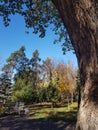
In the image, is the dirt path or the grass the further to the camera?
the grass

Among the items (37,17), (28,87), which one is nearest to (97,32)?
(37,17)

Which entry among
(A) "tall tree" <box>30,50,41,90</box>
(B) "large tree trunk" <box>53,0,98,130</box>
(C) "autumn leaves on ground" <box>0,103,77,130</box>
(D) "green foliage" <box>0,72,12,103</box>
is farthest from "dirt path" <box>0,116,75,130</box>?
(A) "tall tree" <box>30,50,41,90</box>

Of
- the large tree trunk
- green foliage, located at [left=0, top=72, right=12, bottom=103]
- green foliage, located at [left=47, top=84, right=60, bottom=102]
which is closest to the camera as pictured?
the large tree trunk

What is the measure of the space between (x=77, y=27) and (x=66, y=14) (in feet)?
0.88

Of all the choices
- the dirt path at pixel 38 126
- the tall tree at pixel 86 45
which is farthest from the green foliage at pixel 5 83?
the tall tree at pixel 86 45

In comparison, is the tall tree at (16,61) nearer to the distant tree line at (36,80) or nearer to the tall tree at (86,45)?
the distant tree line at (36,80)

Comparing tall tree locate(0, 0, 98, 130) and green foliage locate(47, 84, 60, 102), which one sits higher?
green foliage locate(47, 84, 60, 102)

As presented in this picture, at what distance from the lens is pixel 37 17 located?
11.6 m

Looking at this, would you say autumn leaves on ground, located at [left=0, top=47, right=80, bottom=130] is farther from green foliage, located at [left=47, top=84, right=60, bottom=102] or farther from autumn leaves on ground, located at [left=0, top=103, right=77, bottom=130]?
autumn leaves on ground, located at [left=0, top=103, right=77, bottom=130]

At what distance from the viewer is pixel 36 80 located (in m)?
61.2

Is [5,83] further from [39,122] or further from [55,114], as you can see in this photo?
[39,122]

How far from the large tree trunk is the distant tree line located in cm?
3584

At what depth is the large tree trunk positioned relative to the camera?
3.70 meters

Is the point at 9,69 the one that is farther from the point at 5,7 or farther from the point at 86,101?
the point at 86,101
